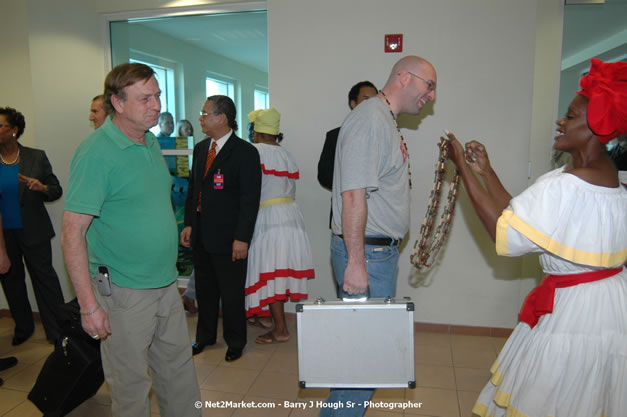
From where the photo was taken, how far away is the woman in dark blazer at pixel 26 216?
3.15 m

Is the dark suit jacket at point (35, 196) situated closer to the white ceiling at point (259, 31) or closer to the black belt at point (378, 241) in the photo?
the white ceiling at point (259, 31)

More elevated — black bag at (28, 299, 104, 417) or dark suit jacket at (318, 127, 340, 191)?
dark suit jacket at (318, 127, 340, 191)

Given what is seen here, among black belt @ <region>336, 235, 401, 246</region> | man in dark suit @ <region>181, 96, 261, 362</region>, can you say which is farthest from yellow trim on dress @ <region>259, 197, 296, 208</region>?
black belt @ <region>336, 235, 401, 246</region>

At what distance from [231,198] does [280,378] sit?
1.23 metres

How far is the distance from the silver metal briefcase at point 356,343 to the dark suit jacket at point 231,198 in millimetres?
1462

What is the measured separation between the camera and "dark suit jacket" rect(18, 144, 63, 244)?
320 cm

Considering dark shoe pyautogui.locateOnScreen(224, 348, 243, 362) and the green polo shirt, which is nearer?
the green polo shirt

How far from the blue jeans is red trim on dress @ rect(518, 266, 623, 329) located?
559mm

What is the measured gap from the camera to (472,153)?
177 centimetres

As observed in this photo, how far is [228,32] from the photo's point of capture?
13.4 ft

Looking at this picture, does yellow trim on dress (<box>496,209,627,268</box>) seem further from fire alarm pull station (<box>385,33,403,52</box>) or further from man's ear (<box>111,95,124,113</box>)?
fire alarm pull station (<box>385,33,403,52</box>)

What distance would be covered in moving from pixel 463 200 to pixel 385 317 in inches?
84.6

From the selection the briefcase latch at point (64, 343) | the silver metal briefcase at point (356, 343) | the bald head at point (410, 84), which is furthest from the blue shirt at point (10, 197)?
the bald head at point (410, 84)

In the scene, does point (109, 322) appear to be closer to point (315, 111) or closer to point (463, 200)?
point (315, 111)
